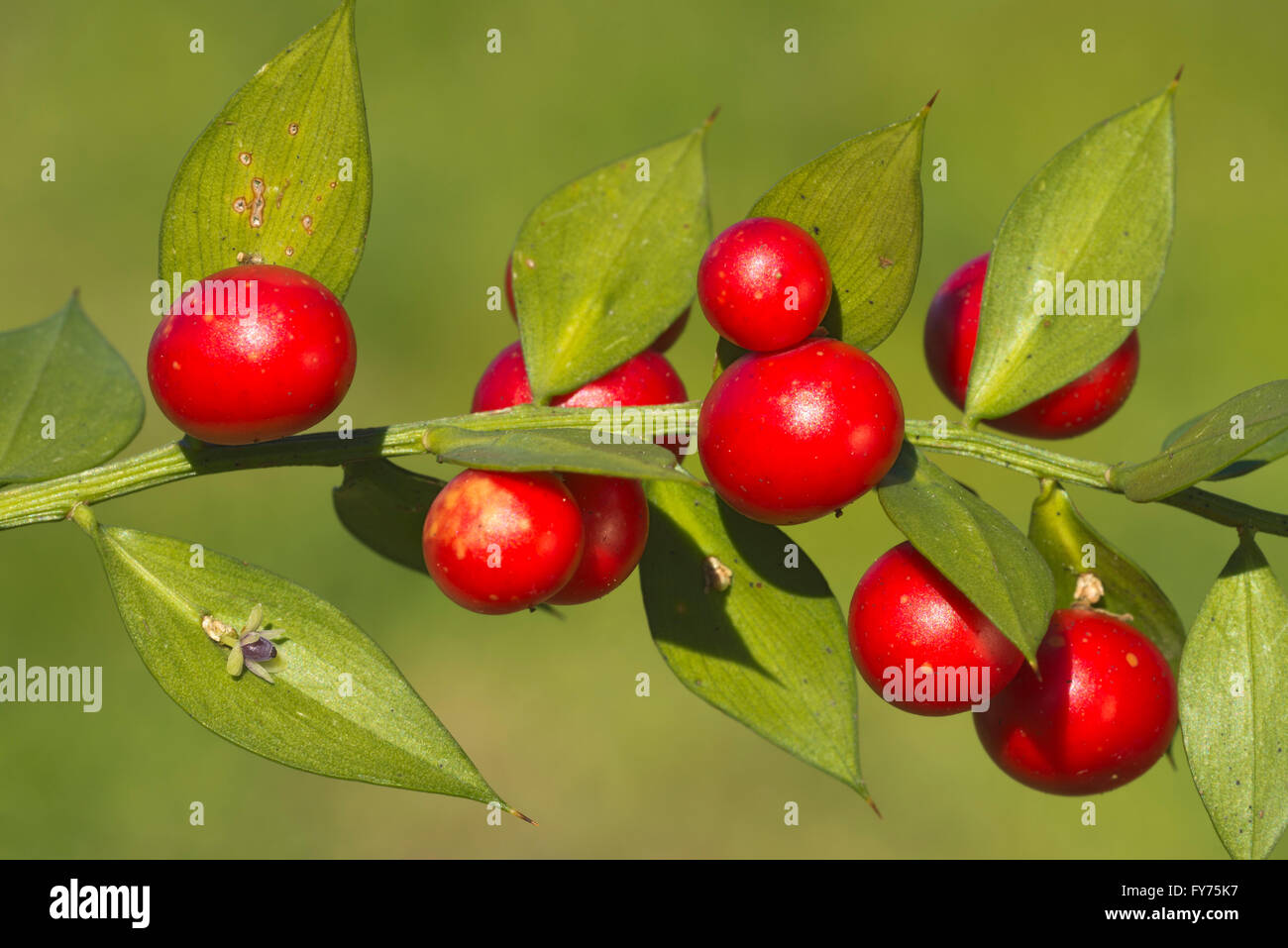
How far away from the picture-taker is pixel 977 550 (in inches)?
43.0

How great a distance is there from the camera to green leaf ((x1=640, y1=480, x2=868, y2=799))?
1209 mm

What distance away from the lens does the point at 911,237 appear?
116 centimetres

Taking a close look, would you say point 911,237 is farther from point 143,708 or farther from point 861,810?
point 143,708

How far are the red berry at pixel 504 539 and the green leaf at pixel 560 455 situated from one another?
0.03m

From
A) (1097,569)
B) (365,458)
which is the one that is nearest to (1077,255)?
(1097,569)

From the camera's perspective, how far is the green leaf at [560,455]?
898mm

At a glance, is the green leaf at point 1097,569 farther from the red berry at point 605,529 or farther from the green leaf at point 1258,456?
the red berry at point 605,529

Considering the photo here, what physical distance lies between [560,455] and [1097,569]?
660 millimetres

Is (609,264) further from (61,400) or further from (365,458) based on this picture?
(61,400)

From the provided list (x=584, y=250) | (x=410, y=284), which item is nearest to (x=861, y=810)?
(x=410, y=284)

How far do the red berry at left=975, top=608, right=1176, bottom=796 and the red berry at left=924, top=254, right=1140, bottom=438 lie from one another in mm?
216

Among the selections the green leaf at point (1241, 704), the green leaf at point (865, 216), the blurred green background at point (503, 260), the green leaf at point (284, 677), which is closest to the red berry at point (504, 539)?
the green leaf at point (284, 677)

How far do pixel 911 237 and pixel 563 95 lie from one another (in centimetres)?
397

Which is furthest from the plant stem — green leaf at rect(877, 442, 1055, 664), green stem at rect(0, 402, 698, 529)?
green leaf at rect(877, 442, 1055, 664)
